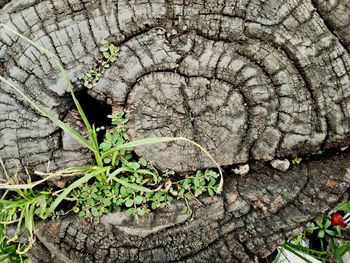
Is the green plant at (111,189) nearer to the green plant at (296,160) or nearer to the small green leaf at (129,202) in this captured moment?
the small green leaf at (129,202)

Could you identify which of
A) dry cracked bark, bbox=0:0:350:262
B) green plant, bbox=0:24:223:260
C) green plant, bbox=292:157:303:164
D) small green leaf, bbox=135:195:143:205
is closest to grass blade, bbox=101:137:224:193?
green plant, bbox=0:24:223:260

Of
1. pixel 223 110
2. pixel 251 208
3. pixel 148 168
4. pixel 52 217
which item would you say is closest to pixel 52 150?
pixel 52 217

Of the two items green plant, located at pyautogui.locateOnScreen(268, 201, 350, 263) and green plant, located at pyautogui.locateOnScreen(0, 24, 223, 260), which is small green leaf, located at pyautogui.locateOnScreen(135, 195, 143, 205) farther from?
green plant, located at pyautogui.locateOnScreen(268, 201, 350, 263)

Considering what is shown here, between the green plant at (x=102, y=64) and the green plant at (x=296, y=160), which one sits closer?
the green plant at (x=102, y=64)

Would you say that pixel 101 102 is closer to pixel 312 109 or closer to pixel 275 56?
pixel 275 56

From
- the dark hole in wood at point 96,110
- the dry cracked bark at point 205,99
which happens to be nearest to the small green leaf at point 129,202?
the dry cracked bark at point 205,99
